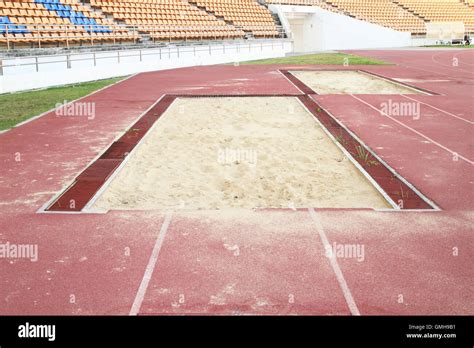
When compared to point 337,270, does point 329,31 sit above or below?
above

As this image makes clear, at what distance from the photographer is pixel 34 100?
1460 centimetres

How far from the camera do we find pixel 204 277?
4.44 meters

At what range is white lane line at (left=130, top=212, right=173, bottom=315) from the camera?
396 centimetres

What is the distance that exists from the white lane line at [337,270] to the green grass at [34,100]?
7802mm

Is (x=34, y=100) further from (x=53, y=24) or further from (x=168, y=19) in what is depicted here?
(x=168, y=19)

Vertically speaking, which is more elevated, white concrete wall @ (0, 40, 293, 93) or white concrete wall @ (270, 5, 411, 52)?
white concrete wall @ (270, 5, 411, 52)

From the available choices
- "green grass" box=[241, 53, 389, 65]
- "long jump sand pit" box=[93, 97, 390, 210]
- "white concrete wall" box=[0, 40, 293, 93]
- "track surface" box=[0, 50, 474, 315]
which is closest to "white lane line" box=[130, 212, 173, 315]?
"track surface" box=[0, 50, 474, 315]

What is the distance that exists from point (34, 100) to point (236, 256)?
1179 cm

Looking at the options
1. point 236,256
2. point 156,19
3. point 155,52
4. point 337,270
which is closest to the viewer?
point 337,270

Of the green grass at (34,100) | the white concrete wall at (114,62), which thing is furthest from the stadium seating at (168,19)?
the green grass at (34,100)

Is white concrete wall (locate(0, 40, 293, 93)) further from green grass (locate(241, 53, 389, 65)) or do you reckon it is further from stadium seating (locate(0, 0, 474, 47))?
green grass (locate(241, 53, 389, 65))

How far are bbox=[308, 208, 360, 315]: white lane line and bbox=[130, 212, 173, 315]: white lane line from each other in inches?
66.1

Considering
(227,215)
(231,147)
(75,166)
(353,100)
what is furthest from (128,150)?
(353,100)

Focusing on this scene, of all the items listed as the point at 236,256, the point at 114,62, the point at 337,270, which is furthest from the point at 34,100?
the point at 337,270
